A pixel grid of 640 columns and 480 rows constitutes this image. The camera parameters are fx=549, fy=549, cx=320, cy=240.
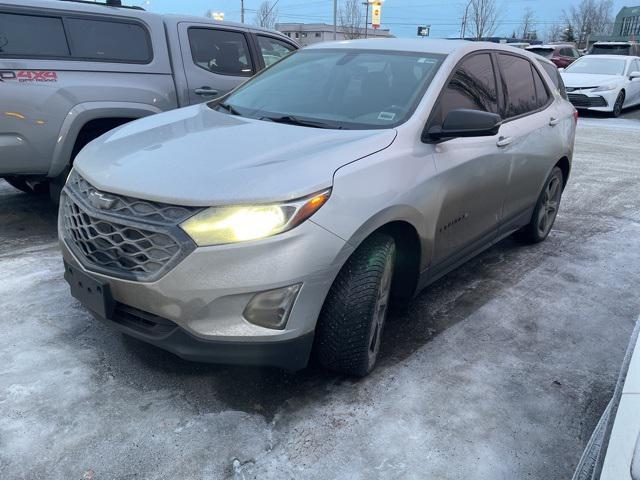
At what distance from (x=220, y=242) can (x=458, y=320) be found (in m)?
1.94

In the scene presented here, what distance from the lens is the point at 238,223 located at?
2.28 m

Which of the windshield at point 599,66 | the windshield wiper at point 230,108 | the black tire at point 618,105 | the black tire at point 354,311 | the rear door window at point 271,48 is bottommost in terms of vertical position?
the black tire at point 618,105

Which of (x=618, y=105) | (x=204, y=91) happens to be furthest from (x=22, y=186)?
(x=618, y=105)

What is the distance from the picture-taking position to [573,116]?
5129 millimetres

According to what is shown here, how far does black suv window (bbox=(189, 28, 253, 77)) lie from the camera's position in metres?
5.55

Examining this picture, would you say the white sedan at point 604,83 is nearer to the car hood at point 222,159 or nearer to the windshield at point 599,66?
the windshield at point 599,66

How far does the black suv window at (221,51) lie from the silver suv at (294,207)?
2041mm

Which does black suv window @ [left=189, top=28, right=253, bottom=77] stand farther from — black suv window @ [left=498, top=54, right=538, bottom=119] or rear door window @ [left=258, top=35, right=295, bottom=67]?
black suv window @ [left=498, top=54, right=538, bottom=119]

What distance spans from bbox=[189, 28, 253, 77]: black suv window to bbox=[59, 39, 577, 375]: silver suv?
204cm

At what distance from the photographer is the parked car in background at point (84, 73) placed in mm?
4301

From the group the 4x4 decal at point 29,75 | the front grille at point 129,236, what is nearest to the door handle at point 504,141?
the front grille at point 129,236

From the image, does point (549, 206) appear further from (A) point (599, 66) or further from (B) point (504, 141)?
(A) point (599, 66)

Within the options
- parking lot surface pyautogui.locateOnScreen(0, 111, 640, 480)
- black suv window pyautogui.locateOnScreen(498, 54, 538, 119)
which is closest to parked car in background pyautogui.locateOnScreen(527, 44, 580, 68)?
black suv window pyautogui.locateOnScreen(498, 54, 538, 119)

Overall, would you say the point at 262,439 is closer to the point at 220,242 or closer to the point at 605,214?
the point at 220,242
